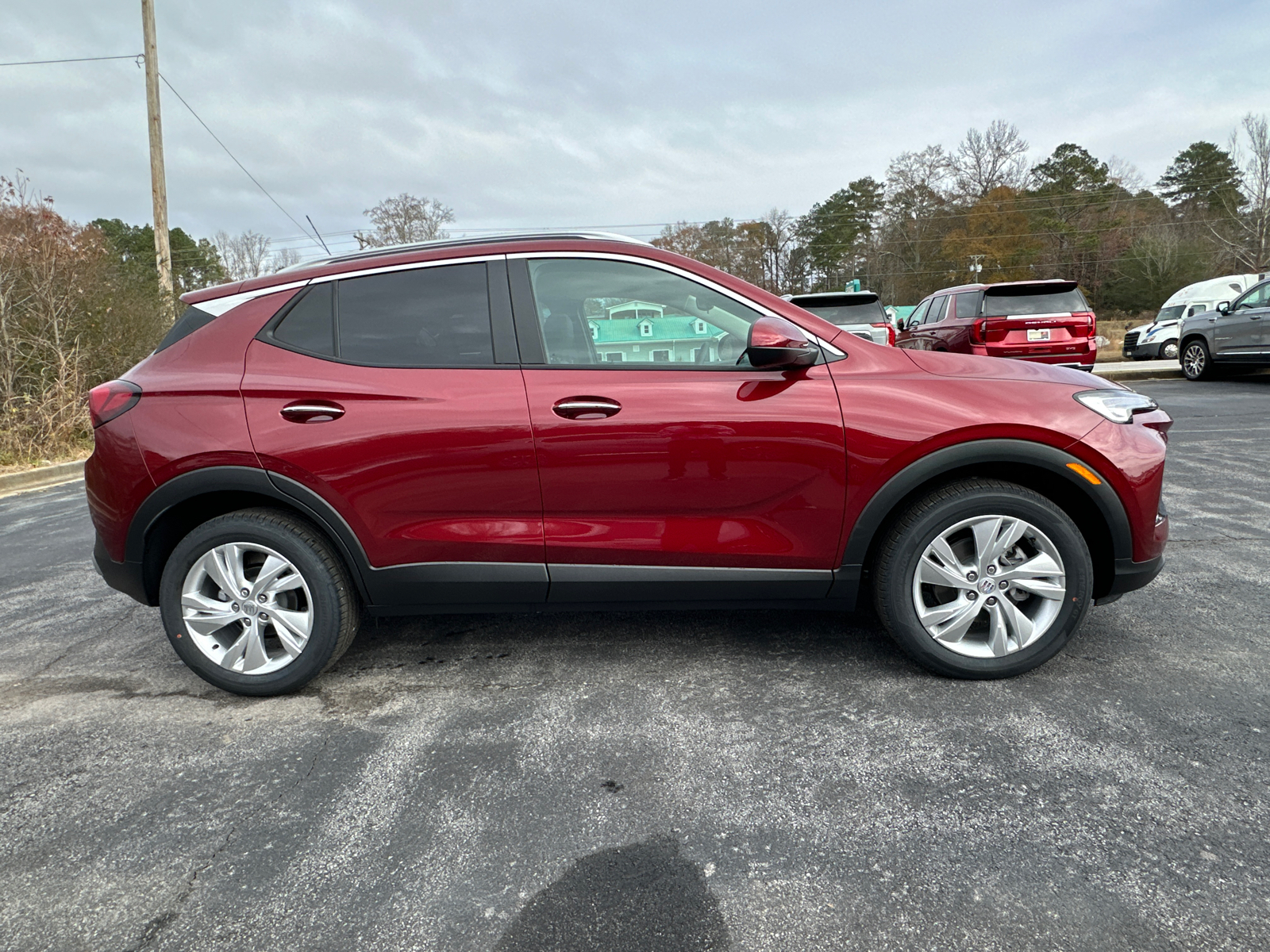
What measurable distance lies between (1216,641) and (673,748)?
241 centimetres

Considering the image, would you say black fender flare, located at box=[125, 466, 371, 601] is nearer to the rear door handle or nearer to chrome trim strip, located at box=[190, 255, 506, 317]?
→ the rear door handle

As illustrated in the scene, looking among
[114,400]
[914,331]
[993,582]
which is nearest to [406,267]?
[114,400]

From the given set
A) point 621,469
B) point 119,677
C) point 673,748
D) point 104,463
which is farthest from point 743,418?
point 119,677

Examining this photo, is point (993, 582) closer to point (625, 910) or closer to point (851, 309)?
point (625, 910)

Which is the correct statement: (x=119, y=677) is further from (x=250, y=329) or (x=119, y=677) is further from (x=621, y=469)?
(x=621, y=469)

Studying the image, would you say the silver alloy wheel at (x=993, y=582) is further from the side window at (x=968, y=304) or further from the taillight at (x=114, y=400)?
the side window at (x=968, y=304)

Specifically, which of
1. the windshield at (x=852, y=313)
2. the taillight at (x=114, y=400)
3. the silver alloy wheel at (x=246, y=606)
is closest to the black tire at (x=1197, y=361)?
the windshield at (x=852, y=313)

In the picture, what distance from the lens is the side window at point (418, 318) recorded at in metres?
3.08

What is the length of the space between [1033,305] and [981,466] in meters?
9.77

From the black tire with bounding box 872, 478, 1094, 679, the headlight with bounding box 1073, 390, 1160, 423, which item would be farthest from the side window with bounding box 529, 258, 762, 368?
the headlight with bounding box 1073, 390, 1160, 423

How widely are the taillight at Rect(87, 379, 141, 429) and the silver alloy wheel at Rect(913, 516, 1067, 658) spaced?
3062mm

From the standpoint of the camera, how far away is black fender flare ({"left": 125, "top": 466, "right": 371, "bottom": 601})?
3.03m

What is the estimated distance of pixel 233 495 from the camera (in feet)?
10.4

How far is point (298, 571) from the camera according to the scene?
3094mm
